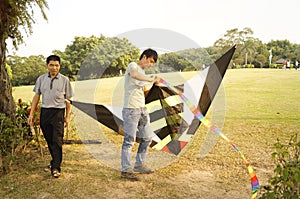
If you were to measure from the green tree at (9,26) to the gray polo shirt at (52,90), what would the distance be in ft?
3.05

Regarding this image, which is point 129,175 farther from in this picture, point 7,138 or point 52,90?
point 7,138

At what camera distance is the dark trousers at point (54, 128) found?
3.04 metres

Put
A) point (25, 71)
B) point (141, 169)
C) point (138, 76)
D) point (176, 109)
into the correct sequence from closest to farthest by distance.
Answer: point (138, 76)
point (141, 169)
point (176, 109)
point (25, 71)

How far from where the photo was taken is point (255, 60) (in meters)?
43.6

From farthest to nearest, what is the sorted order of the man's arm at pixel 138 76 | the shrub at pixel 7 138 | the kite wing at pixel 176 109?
the kite wing at pixel 176 109 < the shrub at pixel 7 138 < the man's arm at pixel 138 76

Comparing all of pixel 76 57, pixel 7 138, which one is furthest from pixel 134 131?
pixel 76 57

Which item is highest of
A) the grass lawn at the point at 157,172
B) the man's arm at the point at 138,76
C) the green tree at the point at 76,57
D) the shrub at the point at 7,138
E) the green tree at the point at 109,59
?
the green tree at the point at 76,57

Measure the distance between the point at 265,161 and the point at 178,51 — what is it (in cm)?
165

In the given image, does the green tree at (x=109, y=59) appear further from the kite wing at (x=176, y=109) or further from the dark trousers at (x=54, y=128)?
the dark trousers at (x=54, y=128)

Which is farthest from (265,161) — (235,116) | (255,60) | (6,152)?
(255,60)

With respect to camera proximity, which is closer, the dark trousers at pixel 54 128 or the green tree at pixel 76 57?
the dark trousers at pixel 54 128

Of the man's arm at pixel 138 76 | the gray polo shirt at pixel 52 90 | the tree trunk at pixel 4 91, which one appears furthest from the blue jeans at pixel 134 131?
the tree trunk at pixel 4 91

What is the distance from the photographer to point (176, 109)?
3621 mm

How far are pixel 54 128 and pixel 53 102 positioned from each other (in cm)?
26
